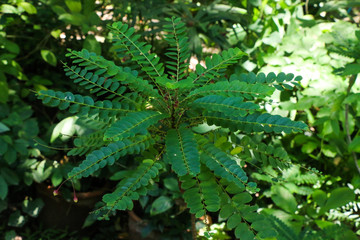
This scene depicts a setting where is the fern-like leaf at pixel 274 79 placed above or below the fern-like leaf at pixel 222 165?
above

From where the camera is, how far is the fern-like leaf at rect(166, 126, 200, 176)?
0.75 metres

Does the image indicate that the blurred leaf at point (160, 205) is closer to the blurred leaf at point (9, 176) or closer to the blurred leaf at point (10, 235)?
the blurred leaf at point (9, 176)

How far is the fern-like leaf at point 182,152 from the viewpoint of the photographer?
2.47ft

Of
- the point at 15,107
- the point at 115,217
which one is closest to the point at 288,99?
the point at 115,217

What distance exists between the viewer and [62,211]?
2094 mm

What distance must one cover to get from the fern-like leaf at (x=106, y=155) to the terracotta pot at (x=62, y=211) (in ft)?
3.90

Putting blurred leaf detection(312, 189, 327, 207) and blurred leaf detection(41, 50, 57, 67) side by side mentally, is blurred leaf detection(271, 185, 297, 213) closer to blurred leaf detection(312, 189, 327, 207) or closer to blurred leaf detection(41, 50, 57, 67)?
blurred leaf detection(312, 189, 327, 207)

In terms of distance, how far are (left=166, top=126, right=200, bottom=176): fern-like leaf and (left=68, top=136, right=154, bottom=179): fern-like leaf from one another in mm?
81

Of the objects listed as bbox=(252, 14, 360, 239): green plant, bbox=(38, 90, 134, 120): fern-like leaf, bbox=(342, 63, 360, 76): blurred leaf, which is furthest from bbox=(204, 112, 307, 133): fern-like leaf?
bbox=(252, 14, 360, 239): green plant

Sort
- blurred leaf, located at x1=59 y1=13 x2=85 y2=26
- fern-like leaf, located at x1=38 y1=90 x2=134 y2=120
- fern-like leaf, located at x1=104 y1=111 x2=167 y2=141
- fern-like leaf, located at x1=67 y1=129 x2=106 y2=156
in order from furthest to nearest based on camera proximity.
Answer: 1. blurred leaf, located at x1=59 y1=13 x2=85 y2=26
2. fern-like leaf, located at x1=67 y1=129 x2=106 y2=156
3. fern-like leaf, located at x1=38 y1=90 x2=134 y2=120
4. fern-like leaf, located at x1=104 y1=111 x2=167 y2=141

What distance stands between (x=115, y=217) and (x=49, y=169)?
52 centimetres

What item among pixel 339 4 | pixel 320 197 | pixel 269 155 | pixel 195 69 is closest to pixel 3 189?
pixel 195 69

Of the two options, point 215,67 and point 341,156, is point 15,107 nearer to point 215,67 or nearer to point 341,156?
point 215,67

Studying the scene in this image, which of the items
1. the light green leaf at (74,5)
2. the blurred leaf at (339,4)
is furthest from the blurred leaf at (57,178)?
the blurred leaf at (339,4)
